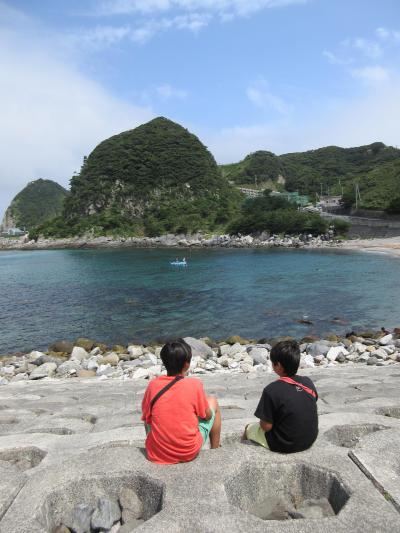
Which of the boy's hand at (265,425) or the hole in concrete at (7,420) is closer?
the boy's hand at (265,425)

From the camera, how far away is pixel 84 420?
642cm

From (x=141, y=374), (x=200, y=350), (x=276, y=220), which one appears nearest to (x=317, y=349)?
(x=200, y=350)

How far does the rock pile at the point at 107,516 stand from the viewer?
3410 millimetres

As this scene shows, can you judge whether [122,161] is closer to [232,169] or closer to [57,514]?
[232,169]

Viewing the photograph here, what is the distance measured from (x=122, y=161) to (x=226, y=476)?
13110cm

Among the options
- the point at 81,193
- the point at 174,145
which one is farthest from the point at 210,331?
the point at 174,145

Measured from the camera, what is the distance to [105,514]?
3.48 m

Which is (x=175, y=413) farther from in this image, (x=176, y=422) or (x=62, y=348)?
(x=62, y=348)

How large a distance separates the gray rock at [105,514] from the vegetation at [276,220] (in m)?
75.4

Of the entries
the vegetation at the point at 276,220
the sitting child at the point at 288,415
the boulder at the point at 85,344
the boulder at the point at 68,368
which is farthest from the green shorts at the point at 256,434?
the vegetation at the point at 276,220

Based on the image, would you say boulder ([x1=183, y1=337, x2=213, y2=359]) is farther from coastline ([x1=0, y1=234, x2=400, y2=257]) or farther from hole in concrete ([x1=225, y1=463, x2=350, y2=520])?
coastline ([x1=0, y1=234, x2=400, y2=257])

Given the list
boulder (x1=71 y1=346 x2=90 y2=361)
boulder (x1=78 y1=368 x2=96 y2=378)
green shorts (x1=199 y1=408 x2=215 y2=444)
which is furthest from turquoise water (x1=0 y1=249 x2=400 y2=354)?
green shorts (x1=199 y1=408 x2=215 y2=444)

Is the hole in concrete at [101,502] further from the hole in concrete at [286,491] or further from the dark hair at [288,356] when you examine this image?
the dark hair at [288,356]

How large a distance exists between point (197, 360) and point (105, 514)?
34.8 ft
